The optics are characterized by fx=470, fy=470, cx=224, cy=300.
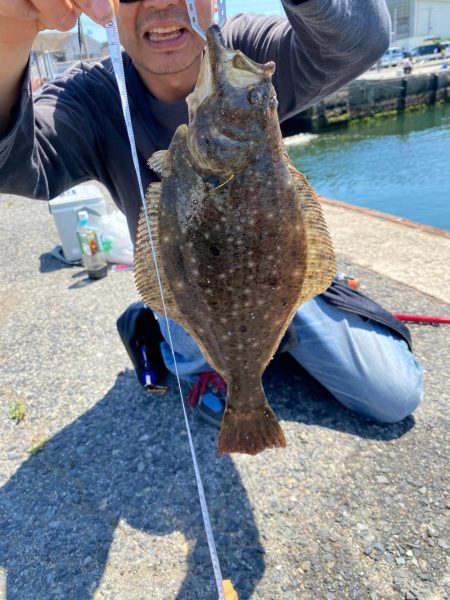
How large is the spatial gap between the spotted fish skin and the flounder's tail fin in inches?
7.9

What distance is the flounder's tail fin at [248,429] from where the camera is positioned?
2.29m

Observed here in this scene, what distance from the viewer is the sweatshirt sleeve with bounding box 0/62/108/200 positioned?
2.24 metres

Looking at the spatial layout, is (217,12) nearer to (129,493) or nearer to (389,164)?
(129,493)

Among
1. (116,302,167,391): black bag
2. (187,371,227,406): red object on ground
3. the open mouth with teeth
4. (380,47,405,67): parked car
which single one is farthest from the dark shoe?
(380,47,405,67): parked car

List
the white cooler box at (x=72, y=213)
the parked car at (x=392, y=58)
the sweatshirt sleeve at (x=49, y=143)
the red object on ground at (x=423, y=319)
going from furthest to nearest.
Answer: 1. the parked car at (x=392, y=58)
2. the white cooler box at (x=72, y=213)
3. the red object on ground at (x=423, y=319)
4. the sweatshirt sleeve at (x=49, y=143)

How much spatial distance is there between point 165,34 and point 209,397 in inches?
94.1

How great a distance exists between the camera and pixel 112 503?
2.90m

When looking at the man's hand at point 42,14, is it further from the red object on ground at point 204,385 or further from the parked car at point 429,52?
the parked car at point 429,52

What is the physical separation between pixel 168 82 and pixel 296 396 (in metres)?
2.40

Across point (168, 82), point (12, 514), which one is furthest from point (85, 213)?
point (12, 514)

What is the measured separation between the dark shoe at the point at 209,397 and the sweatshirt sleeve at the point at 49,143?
1.71m

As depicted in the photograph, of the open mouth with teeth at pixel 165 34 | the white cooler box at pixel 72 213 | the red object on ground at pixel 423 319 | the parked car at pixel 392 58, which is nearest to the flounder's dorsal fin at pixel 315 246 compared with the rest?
the open mouth with teeth at pixel 165 34

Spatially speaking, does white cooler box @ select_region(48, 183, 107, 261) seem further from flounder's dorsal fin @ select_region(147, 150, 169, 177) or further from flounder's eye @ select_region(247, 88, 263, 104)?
flounder's eye @ select_region(247, 88, 263, 104)

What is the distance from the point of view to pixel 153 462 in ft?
10.4
